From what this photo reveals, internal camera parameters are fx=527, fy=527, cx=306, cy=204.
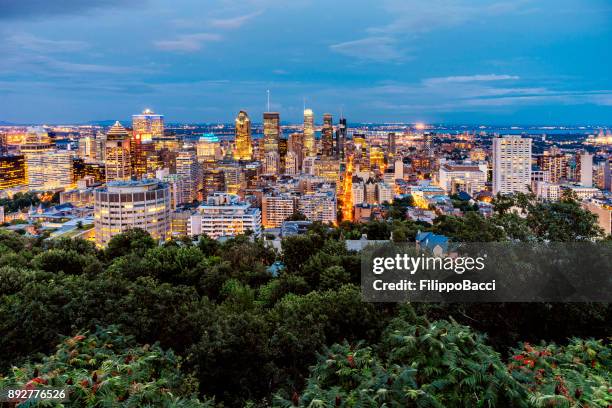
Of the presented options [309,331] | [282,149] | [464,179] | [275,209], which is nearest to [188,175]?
[275,209]

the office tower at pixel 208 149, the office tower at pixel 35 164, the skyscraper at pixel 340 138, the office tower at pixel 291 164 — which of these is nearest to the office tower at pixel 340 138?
the skyscraper at pixel 340 138

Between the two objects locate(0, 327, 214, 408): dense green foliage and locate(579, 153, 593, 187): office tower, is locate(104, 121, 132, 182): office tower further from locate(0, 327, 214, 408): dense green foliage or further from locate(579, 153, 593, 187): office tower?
locate(0, 327, 214, 408): dense green foliage

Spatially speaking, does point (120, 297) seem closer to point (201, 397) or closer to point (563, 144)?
point (201, 397)

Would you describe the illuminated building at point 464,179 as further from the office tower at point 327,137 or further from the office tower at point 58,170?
the office tower at point 58,170

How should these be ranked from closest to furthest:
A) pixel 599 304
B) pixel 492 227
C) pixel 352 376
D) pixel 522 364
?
pixel 352 376 → pixel 522 364 → pixel 599 304 → pixel 492 227

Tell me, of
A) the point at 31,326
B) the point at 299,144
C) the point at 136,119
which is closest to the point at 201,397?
the point at 31,326

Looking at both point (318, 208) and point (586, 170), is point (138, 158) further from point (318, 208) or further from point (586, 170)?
point (586, 170)

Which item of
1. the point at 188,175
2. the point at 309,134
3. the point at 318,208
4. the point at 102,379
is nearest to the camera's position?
the point at 102,379
